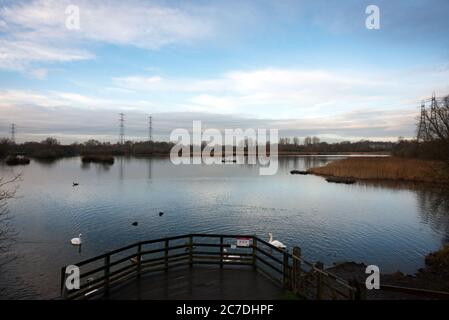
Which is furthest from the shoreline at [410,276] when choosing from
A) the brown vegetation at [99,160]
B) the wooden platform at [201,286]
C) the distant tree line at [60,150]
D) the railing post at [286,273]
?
the distant tree line at [60,150]

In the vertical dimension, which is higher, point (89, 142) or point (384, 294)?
point (89, 142)

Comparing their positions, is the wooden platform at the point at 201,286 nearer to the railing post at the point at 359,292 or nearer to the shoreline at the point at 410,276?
the railing post at the point at 359,292

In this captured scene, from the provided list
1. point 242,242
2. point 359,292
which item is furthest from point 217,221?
point 359,292

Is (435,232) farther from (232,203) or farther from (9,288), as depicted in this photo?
(9,288)

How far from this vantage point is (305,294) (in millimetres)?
8164

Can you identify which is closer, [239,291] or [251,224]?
[239,291]

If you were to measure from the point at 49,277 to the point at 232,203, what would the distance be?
57.0ft

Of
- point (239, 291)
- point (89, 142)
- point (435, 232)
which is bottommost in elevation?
point (435, 232)

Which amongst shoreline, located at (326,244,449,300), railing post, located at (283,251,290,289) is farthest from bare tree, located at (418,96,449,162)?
railing post, located at (283,251,290,289)

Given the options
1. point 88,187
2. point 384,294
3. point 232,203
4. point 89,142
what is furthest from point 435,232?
point 89,142

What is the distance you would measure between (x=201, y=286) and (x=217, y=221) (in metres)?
13.1

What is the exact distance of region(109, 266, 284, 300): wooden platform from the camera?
8078 millimetres

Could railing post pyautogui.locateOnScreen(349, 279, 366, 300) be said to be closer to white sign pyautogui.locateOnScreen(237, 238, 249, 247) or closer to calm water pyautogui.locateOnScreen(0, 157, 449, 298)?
white sign pyautogui.locateOnScreen(237, 238, 249, 247)

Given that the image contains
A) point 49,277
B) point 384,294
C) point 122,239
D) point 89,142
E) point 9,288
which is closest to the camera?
point 384,294
